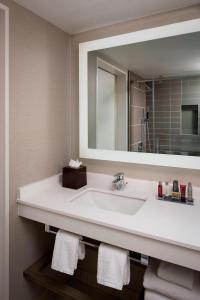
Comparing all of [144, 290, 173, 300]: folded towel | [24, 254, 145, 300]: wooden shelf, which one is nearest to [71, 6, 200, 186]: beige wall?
[144, 290, 173, 300]: folded towel

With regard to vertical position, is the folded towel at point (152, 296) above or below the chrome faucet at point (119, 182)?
below

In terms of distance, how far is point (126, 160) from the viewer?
1682 millimetres

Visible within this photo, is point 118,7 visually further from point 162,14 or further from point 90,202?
point 90,202

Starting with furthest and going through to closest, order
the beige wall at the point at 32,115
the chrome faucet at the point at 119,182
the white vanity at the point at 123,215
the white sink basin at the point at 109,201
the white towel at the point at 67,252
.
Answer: the chrome faucet at the point at 119,182 → the white sink basin at the point at 109,201 → the beige wall at the point at 32,115 → the white towel at the point at 67,252 → the white vanity at the point at 123,215

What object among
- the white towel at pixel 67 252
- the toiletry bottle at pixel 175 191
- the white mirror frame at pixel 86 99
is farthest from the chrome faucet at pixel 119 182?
the white towel at pixel 67 252

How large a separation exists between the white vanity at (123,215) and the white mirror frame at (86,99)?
177 mm

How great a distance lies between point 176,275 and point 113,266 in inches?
13.4

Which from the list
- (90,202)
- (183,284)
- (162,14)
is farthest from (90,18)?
(183,284)

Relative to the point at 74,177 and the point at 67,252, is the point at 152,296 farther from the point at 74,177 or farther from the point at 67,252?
the point at 74,177

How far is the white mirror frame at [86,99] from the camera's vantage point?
1.46 m

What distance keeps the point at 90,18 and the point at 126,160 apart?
1.09m

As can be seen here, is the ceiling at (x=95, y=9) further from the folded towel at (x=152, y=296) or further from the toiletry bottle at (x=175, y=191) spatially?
the folded towel at (x=152, y=296)

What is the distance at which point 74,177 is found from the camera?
1.70 meters

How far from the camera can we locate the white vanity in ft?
3.34
